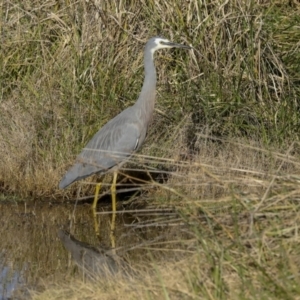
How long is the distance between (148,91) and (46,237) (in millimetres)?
1868

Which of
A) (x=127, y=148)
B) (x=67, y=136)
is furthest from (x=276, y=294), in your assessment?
(x=67, y=136)

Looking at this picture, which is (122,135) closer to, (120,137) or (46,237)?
(120,137)

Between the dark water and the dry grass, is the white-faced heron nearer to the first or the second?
the dark water

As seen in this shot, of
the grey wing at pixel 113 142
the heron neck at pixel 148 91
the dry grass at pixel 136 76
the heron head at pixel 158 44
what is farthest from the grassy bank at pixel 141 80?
the heron head at pixel 158 44

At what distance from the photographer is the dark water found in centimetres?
589

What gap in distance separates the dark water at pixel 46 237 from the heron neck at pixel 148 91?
3.22ft

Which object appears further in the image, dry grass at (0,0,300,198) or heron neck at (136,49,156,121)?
dry grass at (0,0,300,198)

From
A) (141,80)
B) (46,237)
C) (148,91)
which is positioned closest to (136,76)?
(141,80)

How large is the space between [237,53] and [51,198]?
2.52m

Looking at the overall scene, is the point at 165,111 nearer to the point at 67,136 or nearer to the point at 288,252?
the point at 67,136

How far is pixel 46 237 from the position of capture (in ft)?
23.9

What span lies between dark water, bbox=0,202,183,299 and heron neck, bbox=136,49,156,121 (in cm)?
98

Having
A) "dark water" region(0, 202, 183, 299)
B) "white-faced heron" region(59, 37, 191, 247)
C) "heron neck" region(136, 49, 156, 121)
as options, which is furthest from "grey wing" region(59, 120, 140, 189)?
"dark water" region(0, 202, 183, 299)

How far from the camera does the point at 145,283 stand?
15.5ft
